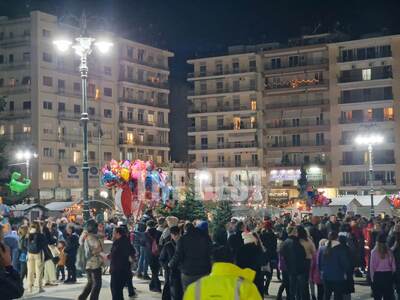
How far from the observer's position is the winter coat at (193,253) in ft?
34.1

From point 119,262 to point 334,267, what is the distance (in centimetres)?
367

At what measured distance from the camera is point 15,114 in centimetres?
5741

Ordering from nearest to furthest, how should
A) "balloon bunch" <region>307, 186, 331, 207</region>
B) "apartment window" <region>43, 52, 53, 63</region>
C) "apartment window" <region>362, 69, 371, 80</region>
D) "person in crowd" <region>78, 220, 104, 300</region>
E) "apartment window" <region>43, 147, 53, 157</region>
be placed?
1. "person in crowd" <region>78, 220, 104, 300</region>
2. "balloon bunch" <region>307, 186, 331, 207</region>
3. "apartment window" <region>43, 147, 53, 157</region>
4. "apartment window" <region>43, 52, 53, 63</region>
5. "apartment window" <region>362, 69, 371, 80</region>

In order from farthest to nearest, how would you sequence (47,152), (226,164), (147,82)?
(226,164) < (147,82) < (47,152)

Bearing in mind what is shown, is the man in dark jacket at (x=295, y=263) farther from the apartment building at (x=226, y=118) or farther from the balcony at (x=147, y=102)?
the apartment building at (x=226, y=118)

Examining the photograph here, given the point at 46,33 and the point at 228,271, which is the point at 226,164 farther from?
the point at 228,271

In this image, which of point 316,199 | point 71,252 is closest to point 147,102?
point 316,199

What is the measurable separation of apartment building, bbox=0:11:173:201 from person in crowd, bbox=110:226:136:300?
39526 millimetres

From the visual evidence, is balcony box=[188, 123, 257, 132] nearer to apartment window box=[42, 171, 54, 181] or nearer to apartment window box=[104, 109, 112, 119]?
apartment window box=[104, 109, 112, 119]

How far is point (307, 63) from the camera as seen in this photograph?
67.4m

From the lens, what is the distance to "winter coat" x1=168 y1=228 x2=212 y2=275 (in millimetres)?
10383

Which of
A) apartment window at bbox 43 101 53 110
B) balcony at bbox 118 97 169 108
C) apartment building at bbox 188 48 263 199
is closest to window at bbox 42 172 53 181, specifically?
apartment window at bbox 43 101 53 110

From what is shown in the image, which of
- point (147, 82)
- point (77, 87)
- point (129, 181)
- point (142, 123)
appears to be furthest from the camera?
point (147, 82)

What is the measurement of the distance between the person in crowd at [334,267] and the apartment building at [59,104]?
41.3 metres
